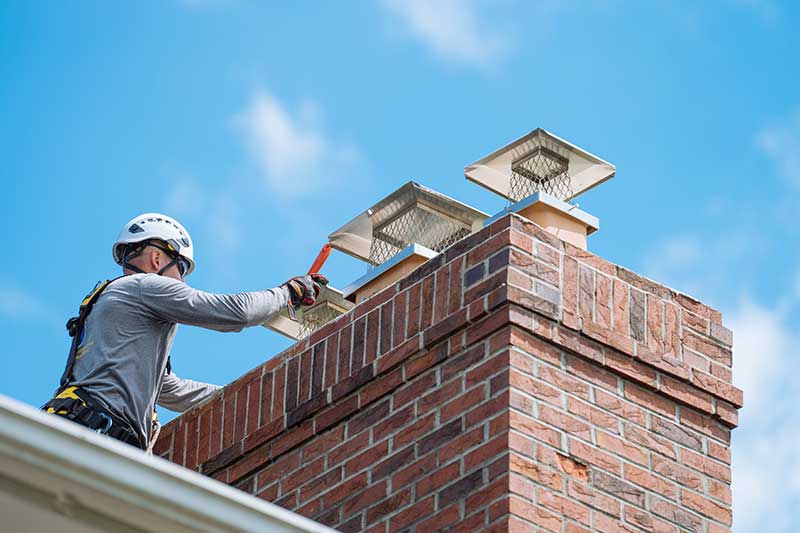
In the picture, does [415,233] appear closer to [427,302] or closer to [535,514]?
[427,302]

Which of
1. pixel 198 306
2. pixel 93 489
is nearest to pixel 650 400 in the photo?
pixel 198 306

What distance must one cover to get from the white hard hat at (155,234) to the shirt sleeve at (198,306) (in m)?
0.46

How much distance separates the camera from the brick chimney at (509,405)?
628 cm

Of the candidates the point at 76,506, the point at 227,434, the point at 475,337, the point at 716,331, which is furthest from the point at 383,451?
the point at 76,506

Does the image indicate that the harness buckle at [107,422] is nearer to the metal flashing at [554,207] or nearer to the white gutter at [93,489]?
the metal flashing at [554,207]

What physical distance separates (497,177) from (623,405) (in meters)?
1.31

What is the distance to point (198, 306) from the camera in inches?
290

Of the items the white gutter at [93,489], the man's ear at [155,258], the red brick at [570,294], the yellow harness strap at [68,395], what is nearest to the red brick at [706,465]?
the red brick at [570,294]

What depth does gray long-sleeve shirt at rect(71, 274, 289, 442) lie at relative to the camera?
727cm

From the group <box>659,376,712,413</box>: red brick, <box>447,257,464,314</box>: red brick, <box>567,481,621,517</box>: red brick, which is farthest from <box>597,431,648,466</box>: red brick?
<box>447,257,464,314</box>: red brick

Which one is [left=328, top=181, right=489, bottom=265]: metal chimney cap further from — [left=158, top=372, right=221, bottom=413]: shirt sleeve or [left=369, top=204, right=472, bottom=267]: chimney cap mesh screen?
[left=158, top=372, right=221, bottom=413]: shirt sleeve

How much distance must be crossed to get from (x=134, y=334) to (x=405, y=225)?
4.34 feet

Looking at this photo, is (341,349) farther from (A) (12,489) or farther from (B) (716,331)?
(A) (12,489)

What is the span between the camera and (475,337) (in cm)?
656
